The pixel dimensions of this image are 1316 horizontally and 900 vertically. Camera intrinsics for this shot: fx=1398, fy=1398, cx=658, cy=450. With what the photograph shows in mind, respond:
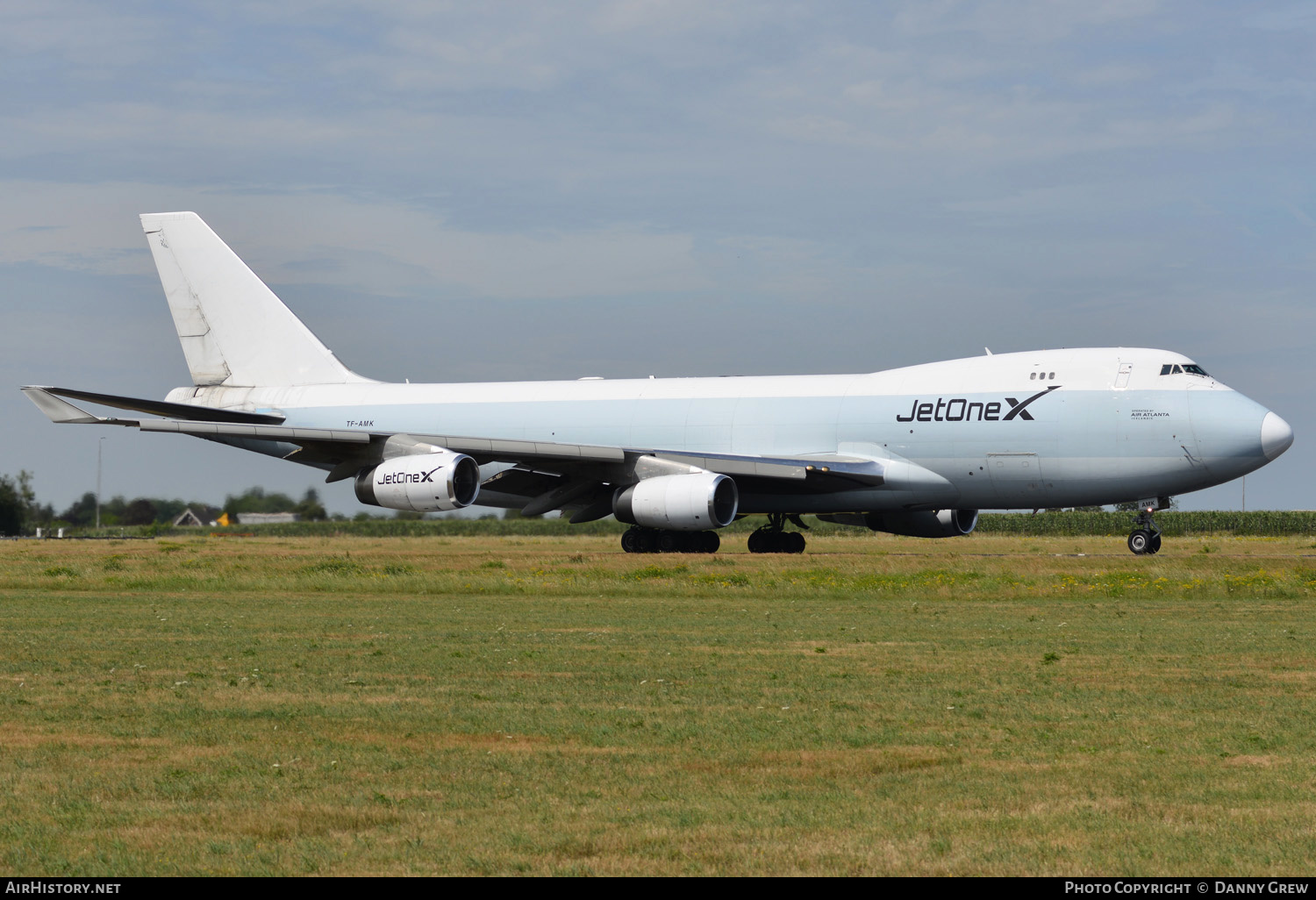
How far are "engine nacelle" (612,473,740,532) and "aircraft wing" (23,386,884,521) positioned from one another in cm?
79

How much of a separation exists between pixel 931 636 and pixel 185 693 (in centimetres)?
853

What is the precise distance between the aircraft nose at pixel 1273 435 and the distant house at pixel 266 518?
41.5m

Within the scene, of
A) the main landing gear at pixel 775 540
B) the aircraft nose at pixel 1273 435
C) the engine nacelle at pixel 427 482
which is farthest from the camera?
the main landing gear at pixel 775 540

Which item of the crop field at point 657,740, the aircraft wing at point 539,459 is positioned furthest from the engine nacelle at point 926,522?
the crop field at point 657,740

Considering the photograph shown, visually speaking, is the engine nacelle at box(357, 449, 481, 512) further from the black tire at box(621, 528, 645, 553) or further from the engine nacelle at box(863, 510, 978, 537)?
the engine nacelle at box(863, 510, 978, 537)

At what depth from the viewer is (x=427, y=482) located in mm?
31594

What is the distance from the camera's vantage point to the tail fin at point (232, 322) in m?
42.7

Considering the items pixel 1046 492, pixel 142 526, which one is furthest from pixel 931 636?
pixel 142 526

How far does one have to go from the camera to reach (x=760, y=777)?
26.4ft

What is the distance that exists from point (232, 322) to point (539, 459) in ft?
48.5

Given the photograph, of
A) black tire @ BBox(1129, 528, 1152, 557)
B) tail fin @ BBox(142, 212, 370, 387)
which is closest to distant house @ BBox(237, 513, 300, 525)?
tail fin @ BBox(142, 212, 370, 387)

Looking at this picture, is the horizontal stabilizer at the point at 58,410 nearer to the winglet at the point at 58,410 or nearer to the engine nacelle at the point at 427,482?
the winglet at the point at 58,410

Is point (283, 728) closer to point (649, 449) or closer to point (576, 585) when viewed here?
point (576, 585)

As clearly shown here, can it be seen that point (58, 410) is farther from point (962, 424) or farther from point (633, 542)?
point (962, 424)
